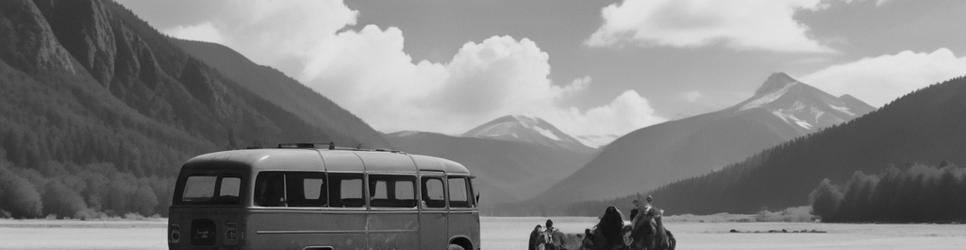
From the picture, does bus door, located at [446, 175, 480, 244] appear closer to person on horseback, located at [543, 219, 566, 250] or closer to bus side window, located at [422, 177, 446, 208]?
bus side window, located at [422, 177, 446, 208]

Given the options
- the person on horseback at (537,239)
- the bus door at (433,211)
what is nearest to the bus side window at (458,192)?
the bus door at (433,211)

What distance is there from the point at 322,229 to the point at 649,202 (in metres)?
9.14

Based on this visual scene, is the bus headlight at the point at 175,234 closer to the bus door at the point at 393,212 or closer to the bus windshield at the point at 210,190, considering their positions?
the bus windshield at the point at 210,190

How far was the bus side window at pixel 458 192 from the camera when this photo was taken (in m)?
34.9

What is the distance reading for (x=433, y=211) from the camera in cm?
3403

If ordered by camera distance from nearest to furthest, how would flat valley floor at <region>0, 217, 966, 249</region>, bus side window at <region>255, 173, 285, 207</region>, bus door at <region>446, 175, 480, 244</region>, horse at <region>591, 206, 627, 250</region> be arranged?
bus side window at <region>255, 173, 285, 207</region> < horse at <region>591, 206, 627, 250</region> < bus door at <region>446, 175, 480, 244</region> < flat valley floor at <region>0, 217, 966, 249</region>

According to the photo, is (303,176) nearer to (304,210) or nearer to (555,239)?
(304,210)

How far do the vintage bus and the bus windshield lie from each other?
27 millimetres

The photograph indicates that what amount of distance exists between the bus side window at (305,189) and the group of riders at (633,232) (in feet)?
23.8

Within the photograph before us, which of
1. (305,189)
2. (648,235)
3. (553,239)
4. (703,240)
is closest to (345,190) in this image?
(305,189)

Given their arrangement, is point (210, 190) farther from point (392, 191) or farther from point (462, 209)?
point (462, 209)

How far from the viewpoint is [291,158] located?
31125mm

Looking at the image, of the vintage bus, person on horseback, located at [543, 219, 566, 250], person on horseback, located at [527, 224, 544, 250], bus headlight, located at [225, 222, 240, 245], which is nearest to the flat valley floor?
person on horseback, located at [543, 219, 566, 250]

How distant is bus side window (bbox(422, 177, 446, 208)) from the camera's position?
34094mm
